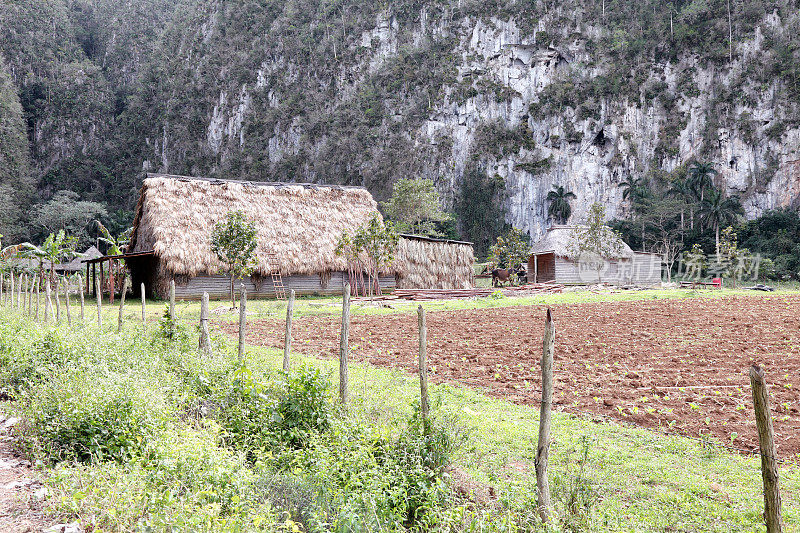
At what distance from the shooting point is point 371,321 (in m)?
15.9

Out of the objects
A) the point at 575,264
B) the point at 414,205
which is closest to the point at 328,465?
the point at 575,264

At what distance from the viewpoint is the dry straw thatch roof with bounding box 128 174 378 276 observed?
24.7m

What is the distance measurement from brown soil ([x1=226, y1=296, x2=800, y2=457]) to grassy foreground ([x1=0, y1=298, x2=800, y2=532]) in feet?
2.79

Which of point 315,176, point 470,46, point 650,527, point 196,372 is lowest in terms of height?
point 650,527

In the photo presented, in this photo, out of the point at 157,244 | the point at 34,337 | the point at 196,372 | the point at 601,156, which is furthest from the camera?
the point at 601,156

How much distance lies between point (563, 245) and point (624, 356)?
98.4 feet

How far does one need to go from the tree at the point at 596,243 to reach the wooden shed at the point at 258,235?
1376cm

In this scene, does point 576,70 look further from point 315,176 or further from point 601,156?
point 315,176

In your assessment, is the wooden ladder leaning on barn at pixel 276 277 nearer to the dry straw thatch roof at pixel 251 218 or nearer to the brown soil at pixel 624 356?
the dry straw thatch roof at pixel 251 218

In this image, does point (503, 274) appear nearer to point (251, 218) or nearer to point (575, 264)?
point (575, 264)

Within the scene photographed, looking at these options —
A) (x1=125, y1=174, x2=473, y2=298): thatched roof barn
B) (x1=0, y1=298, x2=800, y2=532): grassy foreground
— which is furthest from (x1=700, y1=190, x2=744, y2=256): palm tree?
(x1=0, y1=298, x2=800, y2=532): grassy foreground

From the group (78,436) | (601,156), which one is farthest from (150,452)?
(601,156)

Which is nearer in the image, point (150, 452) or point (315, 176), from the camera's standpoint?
point (150, 452)

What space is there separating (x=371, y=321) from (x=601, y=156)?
171ft
